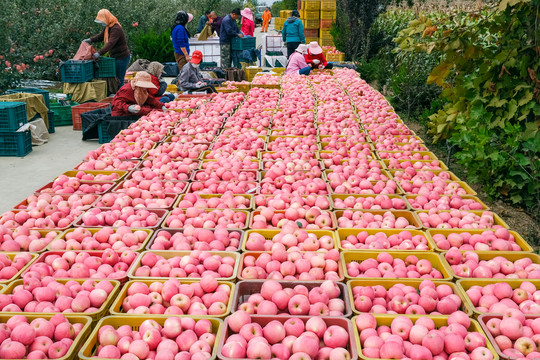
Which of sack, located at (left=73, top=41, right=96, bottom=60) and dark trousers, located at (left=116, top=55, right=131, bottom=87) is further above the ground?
sack, located at (left=73, top=41, right=96, bottom=60)

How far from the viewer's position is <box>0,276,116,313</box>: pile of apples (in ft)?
7.86

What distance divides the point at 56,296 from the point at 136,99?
17.1ft

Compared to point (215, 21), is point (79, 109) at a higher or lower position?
lower

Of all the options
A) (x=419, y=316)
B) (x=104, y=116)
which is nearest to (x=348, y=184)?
(x=419, y=316)

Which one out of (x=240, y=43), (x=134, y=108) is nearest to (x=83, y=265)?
(x=134, y=108)

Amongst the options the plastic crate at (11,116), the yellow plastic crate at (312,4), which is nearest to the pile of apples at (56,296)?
the plastic crate at (11,116)

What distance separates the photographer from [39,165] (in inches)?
275

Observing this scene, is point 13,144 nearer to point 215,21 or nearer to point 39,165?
point 39,165

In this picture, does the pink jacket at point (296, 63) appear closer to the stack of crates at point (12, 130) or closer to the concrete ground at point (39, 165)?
the concrete ground at point (39, 165)

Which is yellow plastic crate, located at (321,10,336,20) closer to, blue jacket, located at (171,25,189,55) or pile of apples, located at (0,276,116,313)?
blue jacket, located at (171,25,189,55)

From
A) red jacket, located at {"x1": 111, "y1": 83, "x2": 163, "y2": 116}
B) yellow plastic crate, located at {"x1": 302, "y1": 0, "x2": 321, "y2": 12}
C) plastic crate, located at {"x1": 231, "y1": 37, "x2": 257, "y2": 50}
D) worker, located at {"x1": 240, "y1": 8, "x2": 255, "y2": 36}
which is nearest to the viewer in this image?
red jacket, located at {"x1": 111, "y1": 83, "x2": 163, "y2": 116}

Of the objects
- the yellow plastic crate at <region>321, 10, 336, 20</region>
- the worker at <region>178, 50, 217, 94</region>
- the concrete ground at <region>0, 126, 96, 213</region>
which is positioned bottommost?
the concrete ground at <region>0, 126, 96, 213</region>

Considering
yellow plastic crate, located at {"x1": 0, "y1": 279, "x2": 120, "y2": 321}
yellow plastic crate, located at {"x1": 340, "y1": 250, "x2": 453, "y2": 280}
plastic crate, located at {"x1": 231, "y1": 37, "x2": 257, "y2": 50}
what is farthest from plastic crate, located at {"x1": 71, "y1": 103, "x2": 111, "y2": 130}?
yellow plastic crate, located at {"x1": 340, "y1": 250, "x2": 453, "y2": 280}

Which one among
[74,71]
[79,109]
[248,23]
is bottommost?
[79,109]
